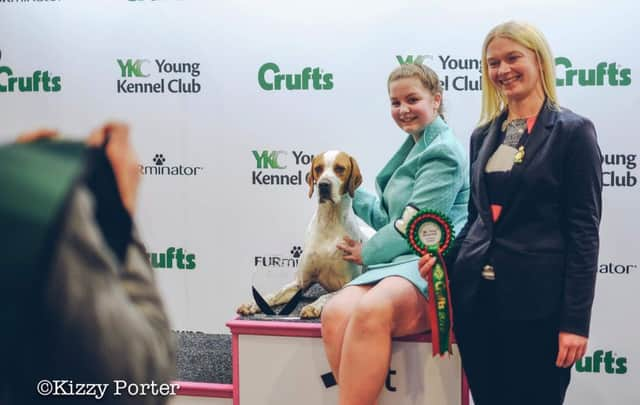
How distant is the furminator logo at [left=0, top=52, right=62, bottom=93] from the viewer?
11.5 feet

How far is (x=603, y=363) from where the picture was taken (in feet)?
10.0

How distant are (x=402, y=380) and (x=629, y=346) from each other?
3.87 feet

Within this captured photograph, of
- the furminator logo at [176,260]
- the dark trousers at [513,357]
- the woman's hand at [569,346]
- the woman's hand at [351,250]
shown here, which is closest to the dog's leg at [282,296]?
the woman's hand at [351,250]

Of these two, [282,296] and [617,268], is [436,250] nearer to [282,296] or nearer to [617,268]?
[282,296]

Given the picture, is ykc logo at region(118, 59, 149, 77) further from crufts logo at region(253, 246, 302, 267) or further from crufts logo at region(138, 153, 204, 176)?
crufts logo at region(253, 246, 302, 267)

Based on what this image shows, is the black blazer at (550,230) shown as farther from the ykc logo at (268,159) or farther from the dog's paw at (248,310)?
the ykc logo at (268,159)

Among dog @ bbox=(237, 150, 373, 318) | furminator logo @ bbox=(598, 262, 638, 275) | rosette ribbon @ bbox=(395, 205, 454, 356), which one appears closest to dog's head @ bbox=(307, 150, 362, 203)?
dog @ bbox=(237, 150, 373, 318)

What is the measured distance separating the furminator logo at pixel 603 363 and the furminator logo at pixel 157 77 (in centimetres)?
206

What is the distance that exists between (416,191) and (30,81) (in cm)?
212

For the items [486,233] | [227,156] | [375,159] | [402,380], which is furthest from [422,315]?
[227,156]

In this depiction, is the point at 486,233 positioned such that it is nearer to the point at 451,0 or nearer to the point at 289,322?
the point at 289,322

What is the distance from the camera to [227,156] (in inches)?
132

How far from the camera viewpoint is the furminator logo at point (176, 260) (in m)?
3.43

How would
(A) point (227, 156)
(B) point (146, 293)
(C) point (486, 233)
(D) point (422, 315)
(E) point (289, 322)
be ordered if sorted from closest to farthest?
(B) point (146, 293) < (C) point (486, 233) < (D) point (422, 315) < (E) point (289, 322) < (A) point (227, 156)
